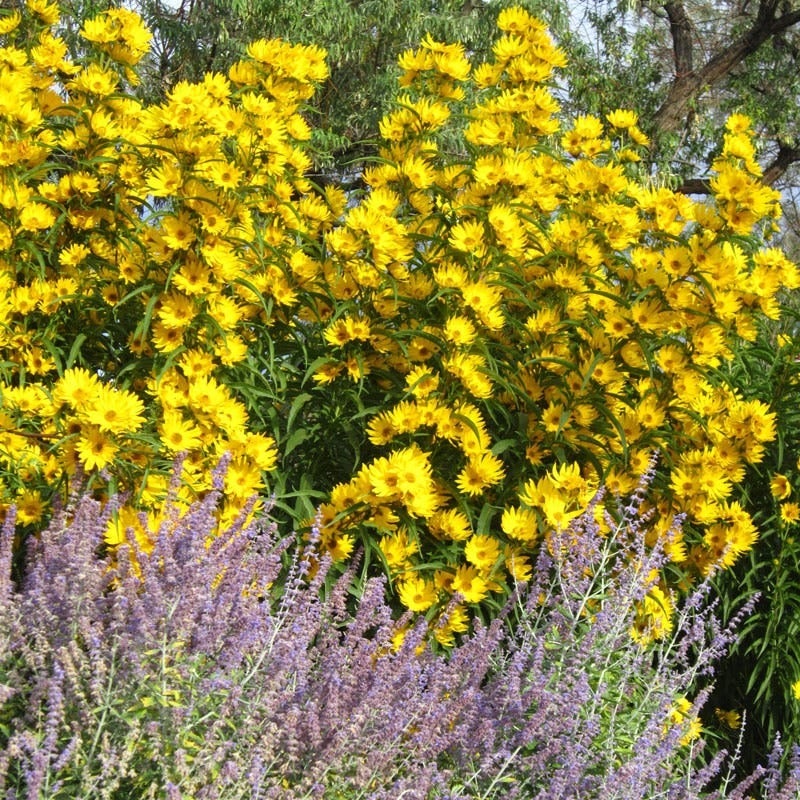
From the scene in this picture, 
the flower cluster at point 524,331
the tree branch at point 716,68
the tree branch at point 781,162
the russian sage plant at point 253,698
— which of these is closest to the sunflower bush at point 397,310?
the flower cluster at point 524,331

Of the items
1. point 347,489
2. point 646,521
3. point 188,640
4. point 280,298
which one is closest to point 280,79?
point 280,298

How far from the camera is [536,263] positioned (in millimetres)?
3498

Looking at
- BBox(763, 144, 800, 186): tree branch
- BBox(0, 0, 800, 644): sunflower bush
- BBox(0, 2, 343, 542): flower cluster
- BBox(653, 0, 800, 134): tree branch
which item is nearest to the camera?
BBox(0, 2, 343, 542): flower cluster

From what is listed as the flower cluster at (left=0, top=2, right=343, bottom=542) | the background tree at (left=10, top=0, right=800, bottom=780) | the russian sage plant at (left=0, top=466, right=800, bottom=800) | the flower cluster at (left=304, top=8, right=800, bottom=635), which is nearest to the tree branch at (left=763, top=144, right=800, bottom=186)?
the background tree at (left=10, top=0, right=800, bottom=780)

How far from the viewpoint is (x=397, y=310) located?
3.44m

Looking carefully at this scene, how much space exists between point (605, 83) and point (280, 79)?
1170 centimetres

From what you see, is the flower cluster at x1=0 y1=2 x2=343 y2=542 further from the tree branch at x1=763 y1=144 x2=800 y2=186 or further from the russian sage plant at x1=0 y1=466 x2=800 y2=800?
the tree branch at x1=763 y1=144 x2=800 y2=186

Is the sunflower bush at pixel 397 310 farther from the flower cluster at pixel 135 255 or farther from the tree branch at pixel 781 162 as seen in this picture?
the tree branch at pixel 781 162

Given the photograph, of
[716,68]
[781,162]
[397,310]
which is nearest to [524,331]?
[397,310]

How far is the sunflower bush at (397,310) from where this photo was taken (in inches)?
122

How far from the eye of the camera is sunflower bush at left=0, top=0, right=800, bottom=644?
311 cm

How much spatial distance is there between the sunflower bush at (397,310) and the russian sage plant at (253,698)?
0.46 m

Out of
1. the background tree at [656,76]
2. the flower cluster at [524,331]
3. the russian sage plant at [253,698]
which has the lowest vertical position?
the russian sage plant at [253,698]

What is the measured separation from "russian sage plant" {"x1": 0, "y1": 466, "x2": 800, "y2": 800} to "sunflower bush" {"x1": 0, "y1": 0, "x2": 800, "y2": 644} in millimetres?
461
